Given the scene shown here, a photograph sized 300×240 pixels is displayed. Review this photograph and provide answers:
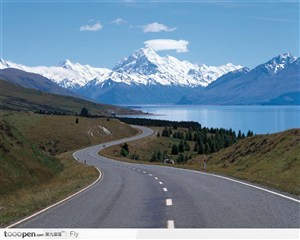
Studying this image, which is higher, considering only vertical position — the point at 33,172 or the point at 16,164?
the point at 16,164

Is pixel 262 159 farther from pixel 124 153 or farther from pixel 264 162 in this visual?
pixel 124 153

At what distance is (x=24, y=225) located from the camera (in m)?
14.4

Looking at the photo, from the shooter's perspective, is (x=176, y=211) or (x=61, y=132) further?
(x=61, y=132)

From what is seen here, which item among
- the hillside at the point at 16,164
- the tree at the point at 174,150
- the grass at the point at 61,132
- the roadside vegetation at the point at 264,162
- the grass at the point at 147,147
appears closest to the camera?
the roadside vegetation at the point at 264,162

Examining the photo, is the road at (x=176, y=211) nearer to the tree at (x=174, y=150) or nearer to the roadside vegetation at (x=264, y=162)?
the roadside vegetation at (x=264, y=162)

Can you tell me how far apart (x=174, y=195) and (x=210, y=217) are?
7.47 meters

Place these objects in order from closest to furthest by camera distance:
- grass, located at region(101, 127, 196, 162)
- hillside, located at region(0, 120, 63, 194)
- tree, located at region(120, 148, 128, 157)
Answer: hillside, located at region(0, 120, 63, 194), tree, located at region(120, 148, 128, 157), grass, located at region(101, 127, 196, 162)

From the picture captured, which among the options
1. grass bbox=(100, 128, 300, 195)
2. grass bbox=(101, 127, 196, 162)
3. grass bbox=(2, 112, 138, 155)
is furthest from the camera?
grass bbox=(2, 112, 138, 155)

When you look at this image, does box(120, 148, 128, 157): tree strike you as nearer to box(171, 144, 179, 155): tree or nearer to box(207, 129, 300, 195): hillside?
box(171, 144, 179, 155): tree

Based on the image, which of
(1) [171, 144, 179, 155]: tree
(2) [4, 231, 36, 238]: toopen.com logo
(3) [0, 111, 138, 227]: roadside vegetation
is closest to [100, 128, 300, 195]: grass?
(3) [0, 111, 138, 227]: roadside vegetation

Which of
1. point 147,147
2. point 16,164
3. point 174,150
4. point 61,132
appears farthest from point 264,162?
point 61,132

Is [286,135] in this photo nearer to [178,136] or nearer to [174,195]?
[174,195]

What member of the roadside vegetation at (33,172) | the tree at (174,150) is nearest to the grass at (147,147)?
the tree at (174,150)

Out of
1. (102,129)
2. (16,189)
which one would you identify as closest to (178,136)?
(102,129)
